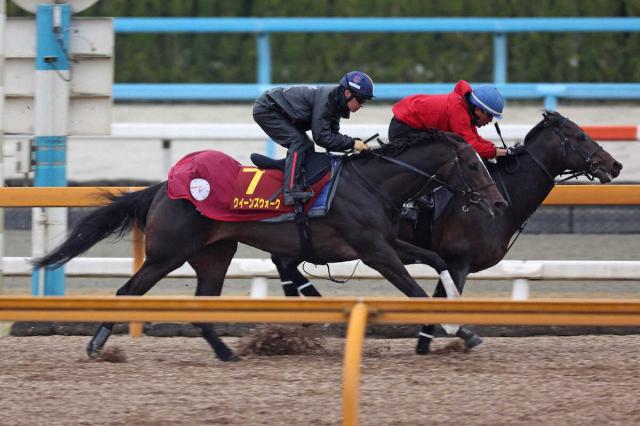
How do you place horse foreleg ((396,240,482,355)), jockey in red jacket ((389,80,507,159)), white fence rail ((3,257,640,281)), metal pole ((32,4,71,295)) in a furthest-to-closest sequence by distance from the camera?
white fence rail ((3,257,640,281)), metal pole ((32,4,71,295)), jockey in red jacket ((389,80,507,159)), horse foreleg ((396,240,482,355))

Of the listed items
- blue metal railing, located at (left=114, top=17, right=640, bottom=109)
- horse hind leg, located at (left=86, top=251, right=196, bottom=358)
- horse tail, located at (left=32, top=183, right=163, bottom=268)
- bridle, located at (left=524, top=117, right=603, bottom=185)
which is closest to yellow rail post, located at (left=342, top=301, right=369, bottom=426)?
horse hind leg, located at (left=86, top=251, right=196, bottom=358)

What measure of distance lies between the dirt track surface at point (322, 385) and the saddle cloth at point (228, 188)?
88cm

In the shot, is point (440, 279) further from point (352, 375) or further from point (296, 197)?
point (352, 375)

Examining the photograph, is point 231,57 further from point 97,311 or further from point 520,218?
point 97,311

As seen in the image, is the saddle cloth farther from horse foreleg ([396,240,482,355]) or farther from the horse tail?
horse foreleg ([396,240,482,355])

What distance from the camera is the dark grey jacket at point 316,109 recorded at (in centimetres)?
786

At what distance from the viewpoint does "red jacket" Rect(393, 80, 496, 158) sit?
8.32m

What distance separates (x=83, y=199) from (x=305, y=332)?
5.57ft

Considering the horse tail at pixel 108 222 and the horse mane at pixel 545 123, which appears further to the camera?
the horse mane at pixel 545 123

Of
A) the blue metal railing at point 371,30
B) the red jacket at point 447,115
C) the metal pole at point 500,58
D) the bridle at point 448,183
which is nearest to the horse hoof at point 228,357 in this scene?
the bridle at point 448,183

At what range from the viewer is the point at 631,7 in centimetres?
1730

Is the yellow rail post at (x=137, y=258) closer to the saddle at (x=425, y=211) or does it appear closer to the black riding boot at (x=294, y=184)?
the black riding boot at (x=294, y=184)

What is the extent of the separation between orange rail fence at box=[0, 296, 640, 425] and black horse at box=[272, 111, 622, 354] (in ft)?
7.87

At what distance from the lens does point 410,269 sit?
9273mm
